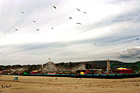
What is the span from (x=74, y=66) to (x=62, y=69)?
20.3 feet

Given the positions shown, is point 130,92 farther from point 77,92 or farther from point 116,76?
point 116,76

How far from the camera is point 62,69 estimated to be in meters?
64.2

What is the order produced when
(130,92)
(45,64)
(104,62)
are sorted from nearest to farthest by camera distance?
(130,92)
(45,64)
(104,62)

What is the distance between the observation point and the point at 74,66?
61062 mm

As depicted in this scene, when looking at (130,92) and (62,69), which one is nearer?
(130,92)

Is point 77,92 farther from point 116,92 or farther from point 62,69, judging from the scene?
point 62,69

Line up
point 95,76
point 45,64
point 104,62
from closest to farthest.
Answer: point 95,76
point 45,64
point 104,62

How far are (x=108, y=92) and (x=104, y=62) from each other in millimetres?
81734

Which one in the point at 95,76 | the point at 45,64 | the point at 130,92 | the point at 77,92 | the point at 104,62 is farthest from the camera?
the point at 104,62

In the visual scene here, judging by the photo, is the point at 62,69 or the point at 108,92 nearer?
the point at 108,92

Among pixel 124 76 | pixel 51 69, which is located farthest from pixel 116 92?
pixel 51 69

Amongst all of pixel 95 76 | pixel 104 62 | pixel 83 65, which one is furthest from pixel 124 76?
pixel 104 62

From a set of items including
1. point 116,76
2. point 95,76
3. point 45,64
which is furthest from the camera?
point 45,64

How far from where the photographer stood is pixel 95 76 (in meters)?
32.3
